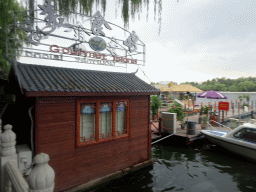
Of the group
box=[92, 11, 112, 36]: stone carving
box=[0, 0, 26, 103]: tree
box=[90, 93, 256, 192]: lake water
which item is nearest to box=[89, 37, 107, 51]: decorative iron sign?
box=[92, 11, 112, 36]: stone carving

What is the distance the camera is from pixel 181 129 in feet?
45.2

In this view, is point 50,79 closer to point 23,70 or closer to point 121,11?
point 23,70

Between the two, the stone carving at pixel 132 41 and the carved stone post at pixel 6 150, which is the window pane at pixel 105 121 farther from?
the stone carving at pixel 132 41

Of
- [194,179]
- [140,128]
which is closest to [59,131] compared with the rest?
[140,128]

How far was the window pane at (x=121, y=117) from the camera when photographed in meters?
7.18

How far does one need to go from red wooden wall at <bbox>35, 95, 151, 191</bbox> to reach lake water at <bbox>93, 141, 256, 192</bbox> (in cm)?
97

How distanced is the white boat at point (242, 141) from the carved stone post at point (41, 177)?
10.7 meters

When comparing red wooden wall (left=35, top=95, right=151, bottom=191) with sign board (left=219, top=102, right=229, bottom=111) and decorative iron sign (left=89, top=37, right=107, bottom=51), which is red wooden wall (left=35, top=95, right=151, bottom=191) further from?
sign board (left=219, top=102, right=229, bottom=111)

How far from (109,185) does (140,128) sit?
2799 millimetres

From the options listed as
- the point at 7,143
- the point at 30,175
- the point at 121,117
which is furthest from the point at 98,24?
the point at 30,175

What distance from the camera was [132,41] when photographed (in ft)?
29.5

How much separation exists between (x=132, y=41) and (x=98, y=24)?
2.23 m

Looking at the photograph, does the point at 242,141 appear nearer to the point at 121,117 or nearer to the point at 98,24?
the point at 121,117

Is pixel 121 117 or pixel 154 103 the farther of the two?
pixel 154 103
